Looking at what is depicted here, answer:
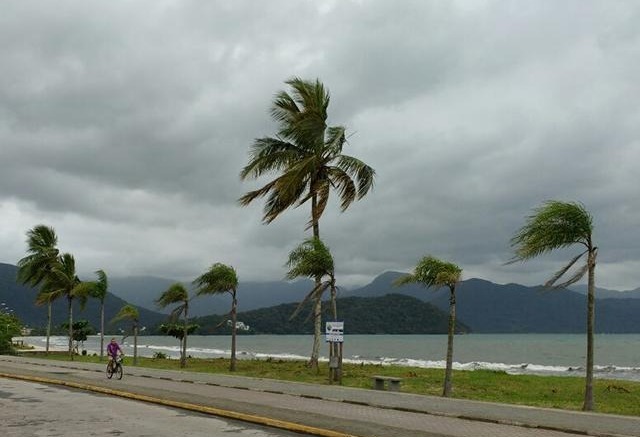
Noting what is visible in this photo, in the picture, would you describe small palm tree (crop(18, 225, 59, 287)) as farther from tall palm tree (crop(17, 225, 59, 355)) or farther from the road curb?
the road curb

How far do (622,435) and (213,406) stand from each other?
895 centimetres

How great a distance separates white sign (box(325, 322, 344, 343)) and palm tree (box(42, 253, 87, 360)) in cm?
3304

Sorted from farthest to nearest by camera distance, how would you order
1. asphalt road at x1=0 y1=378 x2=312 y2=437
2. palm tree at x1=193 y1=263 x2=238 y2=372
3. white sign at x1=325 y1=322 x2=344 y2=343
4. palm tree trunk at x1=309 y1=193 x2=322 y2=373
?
1. palm tree at x1=193 y1=263 x2=238 y2=372
2. palm tree trunk at x1=309 y1=193 x2=322 y2=373
3. white sign at x1=325 y1=322 x2=344 y2=343
4. asphalt road at x1=0 y1=378 x2=312 y2=437

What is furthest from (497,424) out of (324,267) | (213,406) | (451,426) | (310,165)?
(310,165)

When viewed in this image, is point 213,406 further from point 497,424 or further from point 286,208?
point 286,208

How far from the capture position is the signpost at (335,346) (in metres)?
21.8

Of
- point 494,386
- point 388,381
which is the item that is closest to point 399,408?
point 388,381

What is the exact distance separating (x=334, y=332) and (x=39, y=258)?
3832 cm

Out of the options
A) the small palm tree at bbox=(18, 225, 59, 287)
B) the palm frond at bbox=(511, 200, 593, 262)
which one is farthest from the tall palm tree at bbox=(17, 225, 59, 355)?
the palm frond at bbox=(511, 200, 593, 262)

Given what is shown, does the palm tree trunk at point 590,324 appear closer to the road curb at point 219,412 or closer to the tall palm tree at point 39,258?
the road curb at point 219,412

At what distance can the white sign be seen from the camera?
21797mm

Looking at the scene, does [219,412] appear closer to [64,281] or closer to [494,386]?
[494,386]

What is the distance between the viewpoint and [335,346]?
76.9 feet

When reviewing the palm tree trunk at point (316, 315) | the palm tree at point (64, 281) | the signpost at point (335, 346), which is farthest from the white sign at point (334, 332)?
the palm tree at point (64, 281)
